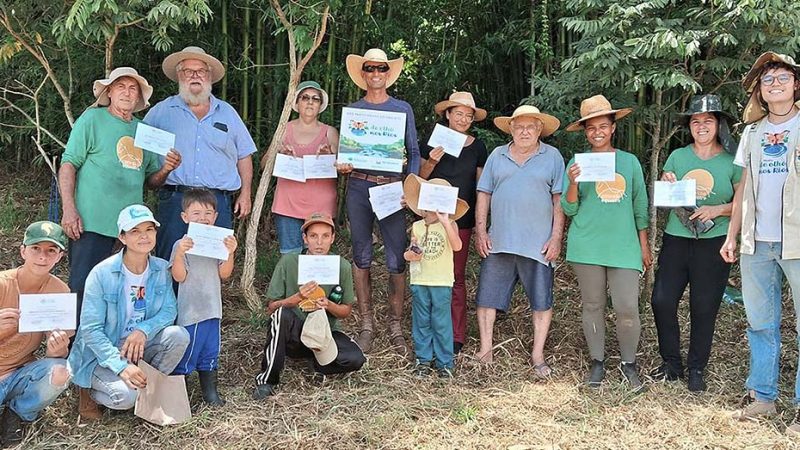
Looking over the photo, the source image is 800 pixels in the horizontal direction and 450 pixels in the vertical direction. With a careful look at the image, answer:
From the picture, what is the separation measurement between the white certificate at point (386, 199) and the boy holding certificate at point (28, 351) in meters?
1.64

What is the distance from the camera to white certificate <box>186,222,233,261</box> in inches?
131

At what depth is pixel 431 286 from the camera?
151 inches

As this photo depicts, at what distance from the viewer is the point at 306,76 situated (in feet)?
17.4

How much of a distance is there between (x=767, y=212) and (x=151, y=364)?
118 inches

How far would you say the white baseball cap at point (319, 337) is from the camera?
11.5ft

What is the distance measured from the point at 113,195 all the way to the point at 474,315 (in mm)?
2513

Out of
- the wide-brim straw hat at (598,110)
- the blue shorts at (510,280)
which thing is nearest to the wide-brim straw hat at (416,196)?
the blue shorts at (510,280)

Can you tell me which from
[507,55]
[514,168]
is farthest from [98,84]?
[507,55]

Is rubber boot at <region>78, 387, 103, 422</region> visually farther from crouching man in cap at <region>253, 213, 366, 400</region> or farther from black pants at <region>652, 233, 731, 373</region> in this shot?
black pants at <region>652, 233, 731, 373</region>

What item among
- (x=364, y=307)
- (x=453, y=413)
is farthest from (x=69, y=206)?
(x=453, y=413)

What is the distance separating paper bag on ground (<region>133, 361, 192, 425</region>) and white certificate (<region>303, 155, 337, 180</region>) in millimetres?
1396

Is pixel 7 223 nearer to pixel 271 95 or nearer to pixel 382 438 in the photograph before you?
pixel 271 95

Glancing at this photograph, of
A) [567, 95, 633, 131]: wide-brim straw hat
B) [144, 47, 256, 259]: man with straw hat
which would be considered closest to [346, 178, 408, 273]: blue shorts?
[144, 47, 256, 259]: man with straw hat

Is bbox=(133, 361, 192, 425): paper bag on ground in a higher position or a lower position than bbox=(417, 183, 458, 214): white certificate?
lower
